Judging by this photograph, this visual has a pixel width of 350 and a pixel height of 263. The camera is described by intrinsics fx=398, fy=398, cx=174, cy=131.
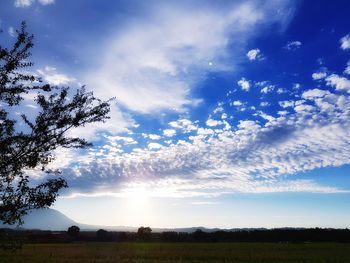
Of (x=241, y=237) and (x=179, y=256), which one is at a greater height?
(x=241, y=237)

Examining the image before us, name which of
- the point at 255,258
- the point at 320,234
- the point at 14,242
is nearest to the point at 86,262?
the point at 255,258

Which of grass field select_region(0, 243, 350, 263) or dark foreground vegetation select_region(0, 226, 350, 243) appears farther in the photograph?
dark foreground vegetation select_region(0, 226, 350, 243)

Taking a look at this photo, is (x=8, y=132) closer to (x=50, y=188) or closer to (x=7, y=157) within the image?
(x=7, y=157)

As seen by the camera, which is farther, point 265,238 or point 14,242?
point 265,238

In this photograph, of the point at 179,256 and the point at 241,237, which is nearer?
the point at 179,256

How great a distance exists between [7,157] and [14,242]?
202 centimetres

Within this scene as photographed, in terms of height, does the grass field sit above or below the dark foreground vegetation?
below

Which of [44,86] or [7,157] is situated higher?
[44,86]

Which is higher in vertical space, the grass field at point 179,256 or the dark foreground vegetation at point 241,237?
the dark foreground vegetation at point 241,237

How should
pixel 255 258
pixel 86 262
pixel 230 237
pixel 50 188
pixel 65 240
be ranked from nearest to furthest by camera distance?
pixel 50 188
pixel 86 262
pixel 255 258
pixel 65 240
pixel 230 237

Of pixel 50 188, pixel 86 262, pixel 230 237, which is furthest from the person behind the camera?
pixel 230 237

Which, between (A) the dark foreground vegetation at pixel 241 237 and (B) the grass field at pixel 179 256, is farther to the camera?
(A) the dark foreground vegetation at pixel 241 237

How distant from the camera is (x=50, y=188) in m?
9.16

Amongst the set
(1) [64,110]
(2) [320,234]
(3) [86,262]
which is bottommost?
(3) [86,262]
